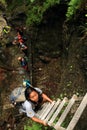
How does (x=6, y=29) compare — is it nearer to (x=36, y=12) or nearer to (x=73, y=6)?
(x=36, y=12)

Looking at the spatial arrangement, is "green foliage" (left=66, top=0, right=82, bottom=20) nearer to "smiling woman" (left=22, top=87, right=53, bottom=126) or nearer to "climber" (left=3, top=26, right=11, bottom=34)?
"smiling woman" (left=22, top=87, right=53, bottom=126)

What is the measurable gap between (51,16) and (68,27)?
221 cm

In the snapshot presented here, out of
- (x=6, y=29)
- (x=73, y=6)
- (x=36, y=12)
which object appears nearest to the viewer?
(x=73, y=6)

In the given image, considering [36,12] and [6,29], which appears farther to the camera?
[6,29]

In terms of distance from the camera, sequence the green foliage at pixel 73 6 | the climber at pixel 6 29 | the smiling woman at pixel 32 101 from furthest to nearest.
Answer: the climber at pixel 6 29 → the green foliage at pixel 73 6 → the smiling woman at pixel 32 101

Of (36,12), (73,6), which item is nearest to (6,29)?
(36,12)

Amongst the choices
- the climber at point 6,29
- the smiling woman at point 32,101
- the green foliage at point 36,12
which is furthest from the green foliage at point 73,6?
the climber at point 6,29

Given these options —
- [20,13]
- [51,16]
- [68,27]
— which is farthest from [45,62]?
[20,13]

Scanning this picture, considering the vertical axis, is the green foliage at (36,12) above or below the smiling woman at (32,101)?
above

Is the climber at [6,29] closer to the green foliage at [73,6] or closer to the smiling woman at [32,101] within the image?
the green foliage at [73,6]

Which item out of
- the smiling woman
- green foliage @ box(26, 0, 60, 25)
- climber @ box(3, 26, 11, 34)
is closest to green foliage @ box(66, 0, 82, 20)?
the smiling woman

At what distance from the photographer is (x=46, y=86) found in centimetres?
1188

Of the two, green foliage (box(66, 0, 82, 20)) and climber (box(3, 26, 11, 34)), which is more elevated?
green foliage (box(66, 0, 82, 20))

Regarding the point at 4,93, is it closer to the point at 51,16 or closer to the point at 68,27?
the point at 51,16
